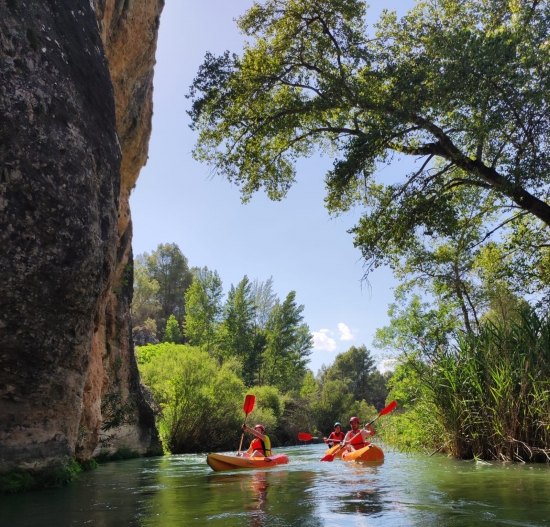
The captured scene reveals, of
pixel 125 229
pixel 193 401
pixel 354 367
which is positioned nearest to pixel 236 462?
pixel 125 229

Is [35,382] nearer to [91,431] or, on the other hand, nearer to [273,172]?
[91,431]

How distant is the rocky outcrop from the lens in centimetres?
609

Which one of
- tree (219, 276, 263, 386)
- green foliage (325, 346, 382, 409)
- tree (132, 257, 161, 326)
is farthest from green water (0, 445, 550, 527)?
green foliage (325, 346, 382, 409)

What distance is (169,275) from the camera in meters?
55.2

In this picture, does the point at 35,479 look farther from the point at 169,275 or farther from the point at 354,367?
the point at 354,367

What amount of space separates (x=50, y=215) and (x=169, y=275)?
4963 cm

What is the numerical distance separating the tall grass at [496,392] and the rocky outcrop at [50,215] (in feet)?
21.7

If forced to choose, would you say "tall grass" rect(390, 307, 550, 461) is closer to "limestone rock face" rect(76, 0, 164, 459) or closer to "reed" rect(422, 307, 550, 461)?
"reed" rect(422, 307, 550, 461)

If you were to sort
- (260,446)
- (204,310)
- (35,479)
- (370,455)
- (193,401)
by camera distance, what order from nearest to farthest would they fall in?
(35,479)
(370,455)
(260,446)
(193,401)
(204,310)

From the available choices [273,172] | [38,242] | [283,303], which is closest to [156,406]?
[273,172]

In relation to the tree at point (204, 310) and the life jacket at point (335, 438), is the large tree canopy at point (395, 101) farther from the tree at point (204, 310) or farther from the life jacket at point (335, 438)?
the tree at point (204, 310)

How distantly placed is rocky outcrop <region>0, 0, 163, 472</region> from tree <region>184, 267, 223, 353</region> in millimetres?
31802

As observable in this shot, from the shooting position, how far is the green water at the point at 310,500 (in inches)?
176

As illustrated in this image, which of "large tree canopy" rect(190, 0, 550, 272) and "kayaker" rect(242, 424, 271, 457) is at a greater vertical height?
"large tree canopy" rect(190, 0, 550, 272)
